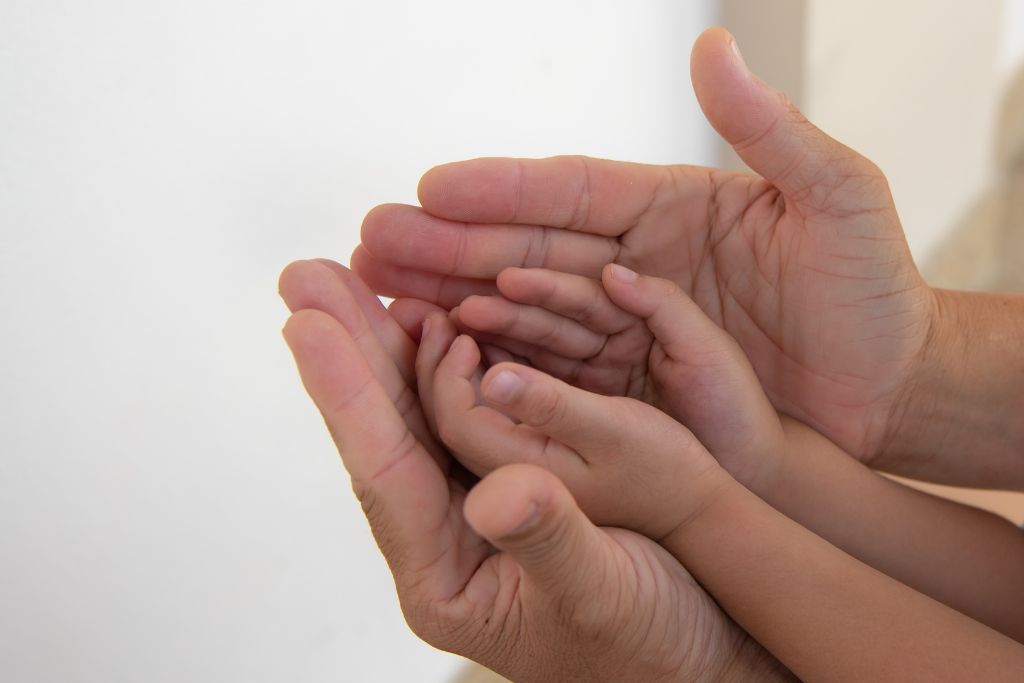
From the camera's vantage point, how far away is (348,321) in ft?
2.08

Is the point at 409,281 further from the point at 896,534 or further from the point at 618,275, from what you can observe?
the point at 896,534

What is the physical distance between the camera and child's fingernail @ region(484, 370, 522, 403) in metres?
0.54

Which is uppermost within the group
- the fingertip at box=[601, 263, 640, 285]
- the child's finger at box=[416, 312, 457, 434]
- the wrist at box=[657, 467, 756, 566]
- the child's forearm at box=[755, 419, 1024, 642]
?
the fingertip at box=[601, 263, 640, 285]

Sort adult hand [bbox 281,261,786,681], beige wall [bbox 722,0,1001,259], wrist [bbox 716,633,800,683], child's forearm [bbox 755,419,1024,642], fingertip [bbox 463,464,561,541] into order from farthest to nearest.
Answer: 1. beige wall [bbox 722,0,1001,259]
2. child's forearm [bbox 755,419,1024,642]
3. wrist [bbox 716,633,800,683]
4. adult hand [bbox 281,261,786,681]
5. fingertip [bbox 463,464,561,541]

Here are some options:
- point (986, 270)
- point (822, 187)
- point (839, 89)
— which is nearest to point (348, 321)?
point (822, 187)

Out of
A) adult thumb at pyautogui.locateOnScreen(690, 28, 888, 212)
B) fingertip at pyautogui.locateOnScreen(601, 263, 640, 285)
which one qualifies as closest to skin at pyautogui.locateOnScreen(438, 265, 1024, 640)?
fingertip at pyautogui.locateOnScreen(601, 263, 640, 285)

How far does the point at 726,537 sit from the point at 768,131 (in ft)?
0.96

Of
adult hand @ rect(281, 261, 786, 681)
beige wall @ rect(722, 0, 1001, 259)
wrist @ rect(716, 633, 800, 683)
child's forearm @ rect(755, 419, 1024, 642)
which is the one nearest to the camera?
adult hand @ rect(281, 261, 786, 681)

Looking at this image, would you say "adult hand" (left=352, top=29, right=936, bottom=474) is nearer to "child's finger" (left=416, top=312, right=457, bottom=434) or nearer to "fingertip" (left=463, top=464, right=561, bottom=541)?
"child's finger" (left=416, top=312, right=457, bottom=434)

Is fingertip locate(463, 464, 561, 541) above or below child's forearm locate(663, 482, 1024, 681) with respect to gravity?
above

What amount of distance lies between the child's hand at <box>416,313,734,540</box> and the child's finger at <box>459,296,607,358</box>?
1.4 inches

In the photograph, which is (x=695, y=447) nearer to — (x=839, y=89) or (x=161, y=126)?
(x=161, y=126)

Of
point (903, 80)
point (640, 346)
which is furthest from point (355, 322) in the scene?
point (903, 80)

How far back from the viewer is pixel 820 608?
638 mm
